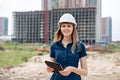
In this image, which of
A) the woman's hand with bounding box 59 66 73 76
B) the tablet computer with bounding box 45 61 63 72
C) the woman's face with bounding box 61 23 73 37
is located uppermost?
the woman's face with bounding box 61 23 73 37

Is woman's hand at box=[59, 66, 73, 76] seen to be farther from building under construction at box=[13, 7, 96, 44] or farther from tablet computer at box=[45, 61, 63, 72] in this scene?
building under construction at box=[13, 7, 96, 44]

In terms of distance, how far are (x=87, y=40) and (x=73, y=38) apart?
2839 inches

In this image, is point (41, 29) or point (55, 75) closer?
point (55, 75)

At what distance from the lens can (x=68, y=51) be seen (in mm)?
2775

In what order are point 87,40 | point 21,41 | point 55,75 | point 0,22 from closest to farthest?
point 55,75 → point 87,40 → point 21,41 → point 0,22

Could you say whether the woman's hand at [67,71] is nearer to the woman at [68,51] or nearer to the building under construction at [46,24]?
the woman at [68,51]

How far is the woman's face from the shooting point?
2.83 meters

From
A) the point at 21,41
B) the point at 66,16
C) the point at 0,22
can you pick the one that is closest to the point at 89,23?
the point at 21,41

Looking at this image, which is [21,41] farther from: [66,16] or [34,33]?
[66,16]

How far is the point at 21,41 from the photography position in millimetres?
80250

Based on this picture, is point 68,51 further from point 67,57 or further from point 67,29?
point 67,29

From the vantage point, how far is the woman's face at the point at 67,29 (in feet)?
9.30

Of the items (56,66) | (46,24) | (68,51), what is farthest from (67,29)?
(46,24)

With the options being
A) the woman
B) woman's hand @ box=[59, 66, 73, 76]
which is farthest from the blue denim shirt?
woman's hand @ box=[59, 66, 73, 76]
